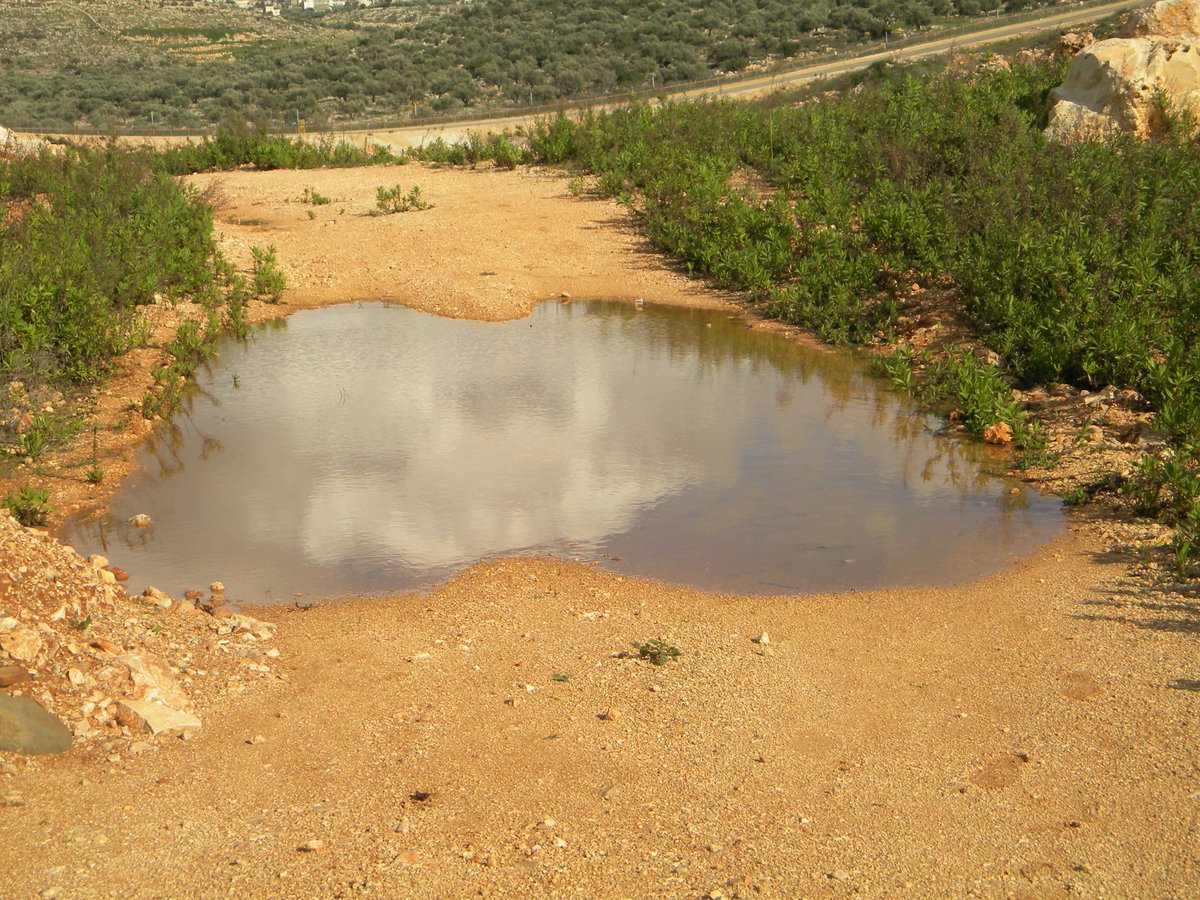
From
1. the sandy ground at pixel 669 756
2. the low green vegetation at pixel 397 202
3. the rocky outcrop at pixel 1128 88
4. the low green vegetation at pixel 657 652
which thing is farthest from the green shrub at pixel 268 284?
the rocky outcrop at pixel 1128 88

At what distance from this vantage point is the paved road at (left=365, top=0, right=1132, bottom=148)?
3036cm

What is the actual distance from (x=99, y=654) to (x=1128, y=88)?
48.7 feet

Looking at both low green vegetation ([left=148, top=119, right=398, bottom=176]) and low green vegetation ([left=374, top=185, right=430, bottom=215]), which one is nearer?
low green vegetation ([left=374, top=185, right=430, bottom=215])

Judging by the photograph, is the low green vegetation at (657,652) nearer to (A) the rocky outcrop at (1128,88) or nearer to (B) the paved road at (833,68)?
(A) the rocky outcrop at (1128,88)

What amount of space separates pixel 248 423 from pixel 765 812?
648 cm

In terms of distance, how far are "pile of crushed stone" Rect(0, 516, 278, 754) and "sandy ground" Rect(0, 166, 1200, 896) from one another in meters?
0.13

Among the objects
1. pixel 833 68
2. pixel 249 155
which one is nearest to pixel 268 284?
pixel 249 155

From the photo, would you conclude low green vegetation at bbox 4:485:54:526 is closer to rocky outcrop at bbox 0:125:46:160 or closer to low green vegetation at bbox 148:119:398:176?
rocky outcrop at bbox 0:125:46:160

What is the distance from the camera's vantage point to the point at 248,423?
9898 millimetres

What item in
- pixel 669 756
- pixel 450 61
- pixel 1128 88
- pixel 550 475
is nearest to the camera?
pixel 669 756

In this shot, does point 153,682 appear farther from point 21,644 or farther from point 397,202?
point 397,202

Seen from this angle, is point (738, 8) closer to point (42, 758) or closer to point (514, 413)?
point (514, 413)

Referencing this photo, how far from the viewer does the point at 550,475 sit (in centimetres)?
866

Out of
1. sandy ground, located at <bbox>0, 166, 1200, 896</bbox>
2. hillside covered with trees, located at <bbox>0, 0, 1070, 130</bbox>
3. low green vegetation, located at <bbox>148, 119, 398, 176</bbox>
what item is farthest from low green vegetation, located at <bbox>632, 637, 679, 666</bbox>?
hillside covered with trees, located at <bbox>0, 0, 1070, 130</bbox>
